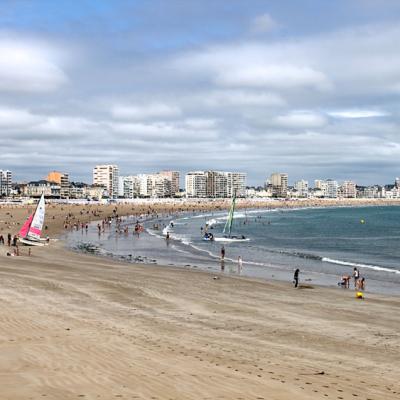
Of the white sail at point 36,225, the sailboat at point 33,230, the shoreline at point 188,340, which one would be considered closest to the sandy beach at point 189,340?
the shoreline at point 188,340

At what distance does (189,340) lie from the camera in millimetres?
15328

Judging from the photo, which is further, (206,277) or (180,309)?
(206,277)

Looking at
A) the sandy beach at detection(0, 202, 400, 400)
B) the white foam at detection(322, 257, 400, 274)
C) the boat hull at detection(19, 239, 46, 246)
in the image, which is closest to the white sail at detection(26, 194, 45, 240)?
the boat hull at detection(19, 239, 46, 246)

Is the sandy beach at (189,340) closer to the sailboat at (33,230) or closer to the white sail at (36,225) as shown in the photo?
the sailboat at (33,230)

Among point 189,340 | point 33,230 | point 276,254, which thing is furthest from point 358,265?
point 189,340

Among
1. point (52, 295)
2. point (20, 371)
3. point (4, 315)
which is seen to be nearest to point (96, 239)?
point (52, 295)

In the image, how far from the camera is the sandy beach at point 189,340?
10.5 m

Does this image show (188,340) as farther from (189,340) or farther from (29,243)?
(29,243)

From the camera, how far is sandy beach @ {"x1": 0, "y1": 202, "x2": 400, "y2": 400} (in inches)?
412

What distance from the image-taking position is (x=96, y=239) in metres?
64.6

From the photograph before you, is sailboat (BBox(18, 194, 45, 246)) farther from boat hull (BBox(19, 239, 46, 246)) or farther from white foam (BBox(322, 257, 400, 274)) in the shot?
white foam (BBox(322, 257, 400, 274))

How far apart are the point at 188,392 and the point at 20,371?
145 inches

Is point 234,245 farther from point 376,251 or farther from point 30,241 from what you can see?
point 30,241

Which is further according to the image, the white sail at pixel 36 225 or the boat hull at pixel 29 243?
the white sail at pixel 36 225
